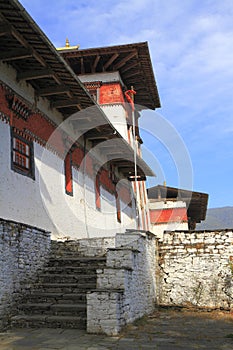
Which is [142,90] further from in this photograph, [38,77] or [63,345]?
[63,345]

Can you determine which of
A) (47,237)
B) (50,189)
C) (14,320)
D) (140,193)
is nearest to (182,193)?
(140,193)

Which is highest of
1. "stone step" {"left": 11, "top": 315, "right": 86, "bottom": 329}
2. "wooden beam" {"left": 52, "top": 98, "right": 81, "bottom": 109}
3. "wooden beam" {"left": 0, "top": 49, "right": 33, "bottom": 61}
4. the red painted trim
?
the red painted trim

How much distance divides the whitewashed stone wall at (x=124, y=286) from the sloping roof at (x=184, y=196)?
16.7m

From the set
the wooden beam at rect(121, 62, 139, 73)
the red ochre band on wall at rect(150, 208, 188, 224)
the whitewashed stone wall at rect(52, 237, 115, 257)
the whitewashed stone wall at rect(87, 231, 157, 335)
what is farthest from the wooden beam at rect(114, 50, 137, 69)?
the red ochre band on wall at rect(150, 208, 188, 224)

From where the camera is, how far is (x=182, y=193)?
28984 millimetres

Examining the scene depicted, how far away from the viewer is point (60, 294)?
8195 millimetres

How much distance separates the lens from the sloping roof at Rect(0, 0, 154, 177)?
27.6 feet

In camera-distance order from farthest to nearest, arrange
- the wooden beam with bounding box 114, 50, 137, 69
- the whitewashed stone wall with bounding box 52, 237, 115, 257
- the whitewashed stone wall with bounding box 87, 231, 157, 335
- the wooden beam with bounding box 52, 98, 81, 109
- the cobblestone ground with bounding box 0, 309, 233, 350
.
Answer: the wooden beam with bounding box 114, 50, 137, 69
the wooden beam with bounding box 52, 98, 81, 109
the whitewashed stone wall with bounding box 52, 237, 115, 257
the whitewashed stone wall with bounding box 87, 231, 157, 335
the cobblestone ground with bounding box 0, 309, 233, 350

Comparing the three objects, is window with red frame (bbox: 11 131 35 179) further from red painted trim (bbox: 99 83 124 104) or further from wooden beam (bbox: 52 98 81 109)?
red painted trim (bbox: 99 83 124 104)

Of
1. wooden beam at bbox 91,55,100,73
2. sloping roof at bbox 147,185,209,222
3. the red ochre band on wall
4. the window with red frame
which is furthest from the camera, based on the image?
the red ochre band on wall

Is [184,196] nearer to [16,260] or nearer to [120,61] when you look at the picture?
[120,61]

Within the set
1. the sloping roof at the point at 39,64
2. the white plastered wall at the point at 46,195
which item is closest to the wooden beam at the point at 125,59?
the sloping roof at the point at 39,64

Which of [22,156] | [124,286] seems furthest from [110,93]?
[124,286]

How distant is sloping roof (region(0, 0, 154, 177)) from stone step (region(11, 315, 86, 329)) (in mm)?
5932
